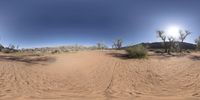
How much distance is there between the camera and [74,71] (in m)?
18.9

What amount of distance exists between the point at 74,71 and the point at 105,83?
4.09m

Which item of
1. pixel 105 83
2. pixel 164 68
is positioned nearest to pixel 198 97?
pixel 105 83

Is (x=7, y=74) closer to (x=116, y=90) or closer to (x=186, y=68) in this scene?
(x=116, y=90)

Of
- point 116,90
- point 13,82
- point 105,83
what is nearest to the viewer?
point 116,90

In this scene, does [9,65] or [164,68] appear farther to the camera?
[164,68]

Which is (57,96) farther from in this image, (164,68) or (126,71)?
(164,68)

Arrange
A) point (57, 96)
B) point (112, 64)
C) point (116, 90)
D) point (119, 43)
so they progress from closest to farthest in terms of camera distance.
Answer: point (57, 96) < point (116, 90) < point (112, 64) < point (119, 43)

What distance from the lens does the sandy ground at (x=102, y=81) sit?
11891mm

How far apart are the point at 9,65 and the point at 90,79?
247 inches

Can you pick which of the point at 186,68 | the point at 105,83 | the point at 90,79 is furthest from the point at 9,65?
the point at 186,68

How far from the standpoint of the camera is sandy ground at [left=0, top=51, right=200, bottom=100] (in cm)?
1189

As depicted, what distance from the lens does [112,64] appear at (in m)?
21.8

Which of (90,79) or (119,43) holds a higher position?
(119,43)

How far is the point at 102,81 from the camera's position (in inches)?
629
